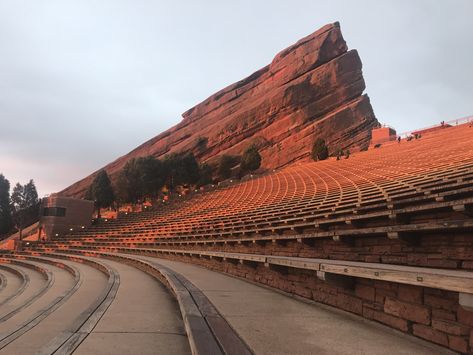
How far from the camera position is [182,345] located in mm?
4422

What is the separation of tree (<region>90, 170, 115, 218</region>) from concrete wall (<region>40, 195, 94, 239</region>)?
24.7 feet

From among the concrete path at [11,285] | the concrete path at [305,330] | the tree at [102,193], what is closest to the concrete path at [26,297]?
the concrete path at [11,285]

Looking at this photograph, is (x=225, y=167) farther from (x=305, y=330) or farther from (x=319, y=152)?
(x=305, y=330)

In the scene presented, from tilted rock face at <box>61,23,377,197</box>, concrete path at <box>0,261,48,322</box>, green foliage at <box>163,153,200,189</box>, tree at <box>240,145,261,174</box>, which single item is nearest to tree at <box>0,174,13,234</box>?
tilted rock face at <box>61,23,377,197</box>

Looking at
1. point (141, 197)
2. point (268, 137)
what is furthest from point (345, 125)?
point (141, 197)

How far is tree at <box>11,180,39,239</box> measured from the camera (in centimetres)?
4975

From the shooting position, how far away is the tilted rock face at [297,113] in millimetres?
54844

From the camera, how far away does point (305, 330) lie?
4484 mm

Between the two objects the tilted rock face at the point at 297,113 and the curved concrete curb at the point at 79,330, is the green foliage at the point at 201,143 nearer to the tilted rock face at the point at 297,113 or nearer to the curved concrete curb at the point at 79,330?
the tilted rock face at the point at 297,113

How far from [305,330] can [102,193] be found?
43.4 metres

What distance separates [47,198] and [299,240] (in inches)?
1352

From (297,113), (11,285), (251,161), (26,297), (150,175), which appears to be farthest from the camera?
(297,113)

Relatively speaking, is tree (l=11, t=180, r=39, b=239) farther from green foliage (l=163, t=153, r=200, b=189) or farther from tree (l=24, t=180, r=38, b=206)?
green foliage (l=163, t=153, r=200, b=189)

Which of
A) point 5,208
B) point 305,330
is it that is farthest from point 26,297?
point 5,208
